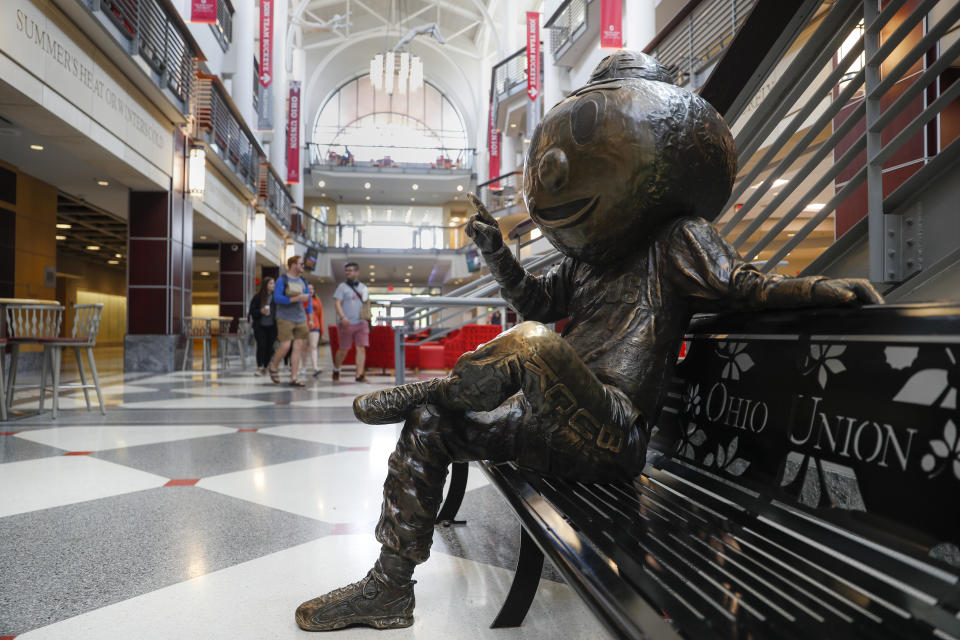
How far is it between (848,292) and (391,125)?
31.0 meters

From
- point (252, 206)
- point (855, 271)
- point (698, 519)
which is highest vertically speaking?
point (252, 206)

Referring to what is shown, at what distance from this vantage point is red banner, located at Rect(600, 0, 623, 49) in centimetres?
915

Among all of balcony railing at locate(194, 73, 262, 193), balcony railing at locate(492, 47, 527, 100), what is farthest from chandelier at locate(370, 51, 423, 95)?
balcony railing at locate(194, 73, 262, 193)

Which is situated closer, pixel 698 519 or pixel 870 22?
pixel 698 519

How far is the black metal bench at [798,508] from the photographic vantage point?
579mm

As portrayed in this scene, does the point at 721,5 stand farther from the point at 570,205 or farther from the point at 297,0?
the point at 297,0

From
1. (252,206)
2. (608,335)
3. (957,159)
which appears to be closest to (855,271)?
(957,159)

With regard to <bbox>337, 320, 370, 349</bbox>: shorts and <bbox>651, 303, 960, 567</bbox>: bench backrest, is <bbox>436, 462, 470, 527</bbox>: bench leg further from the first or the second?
<bbox>337, 320, 370, 349</bbox>: shorts

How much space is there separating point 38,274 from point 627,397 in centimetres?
1045

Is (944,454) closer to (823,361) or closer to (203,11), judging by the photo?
(823,361)


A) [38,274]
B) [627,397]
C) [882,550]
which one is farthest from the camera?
[38,274]

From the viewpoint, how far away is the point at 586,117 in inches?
43.3

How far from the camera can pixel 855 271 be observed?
6.00 feet

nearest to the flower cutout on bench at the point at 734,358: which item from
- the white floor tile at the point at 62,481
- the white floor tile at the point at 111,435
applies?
the white floor tile at the point at 62,481
